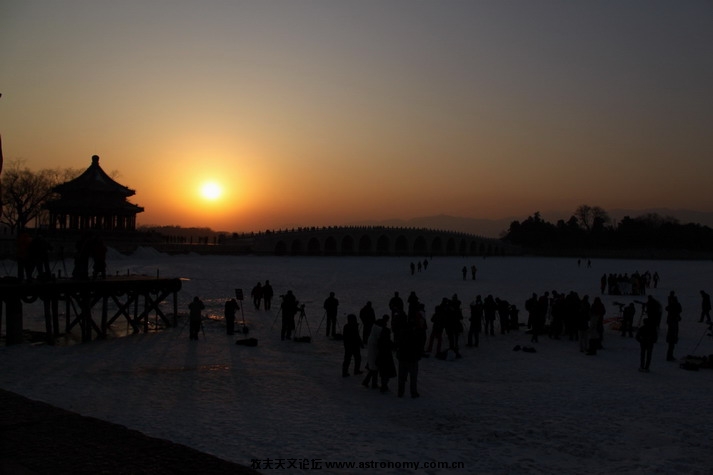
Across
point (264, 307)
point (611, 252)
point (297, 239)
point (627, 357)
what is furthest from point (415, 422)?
point (611, 252)

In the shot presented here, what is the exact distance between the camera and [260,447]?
7.60 metres

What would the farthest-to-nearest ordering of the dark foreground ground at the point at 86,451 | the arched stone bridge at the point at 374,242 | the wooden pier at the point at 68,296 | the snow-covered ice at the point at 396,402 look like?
1. the arched stone bridge at the point at 374,242
2. the wooden pier at the point at 68,296
3. the snow-covered ice at the point at 396,402
4. the dark foreground ground at the point at 86,451

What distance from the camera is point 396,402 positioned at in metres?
10.2

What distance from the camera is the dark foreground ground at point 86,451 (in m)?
6.46

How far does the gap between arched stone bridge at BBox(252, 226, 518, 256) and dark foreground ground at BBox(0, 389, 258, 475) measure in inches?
2887

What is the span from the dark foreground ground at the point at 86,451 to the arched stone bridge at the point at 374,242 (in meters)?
73.3

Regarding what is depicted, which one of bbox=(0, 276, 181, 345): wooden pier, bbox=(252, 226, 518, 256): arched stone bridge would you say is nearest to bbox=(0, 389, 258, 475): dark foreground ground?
bbox=(0, 276, 181, 345): wooden pier

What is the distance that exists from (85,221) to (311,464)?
193 feet

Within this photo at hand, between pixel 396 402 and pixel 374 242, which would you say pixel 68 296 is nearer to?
pixel 396 402

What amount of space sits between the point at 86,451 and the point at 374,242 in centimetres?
9884

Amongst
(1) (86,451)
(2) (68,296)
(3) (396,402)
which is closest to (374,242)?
(2) (68,296)

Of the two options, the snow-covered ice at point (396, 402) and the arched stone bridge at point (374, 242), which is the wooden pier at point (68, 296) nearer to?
the snow-covered ice at point (396, 402)

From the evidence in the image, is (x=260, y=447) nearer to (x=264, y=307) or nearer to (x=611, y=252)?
(x=264, y=307)

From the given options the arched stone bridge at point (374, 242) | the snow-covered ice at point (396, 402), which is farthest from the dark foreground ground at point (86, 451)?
the arched stone bridge at point (374, 242)
